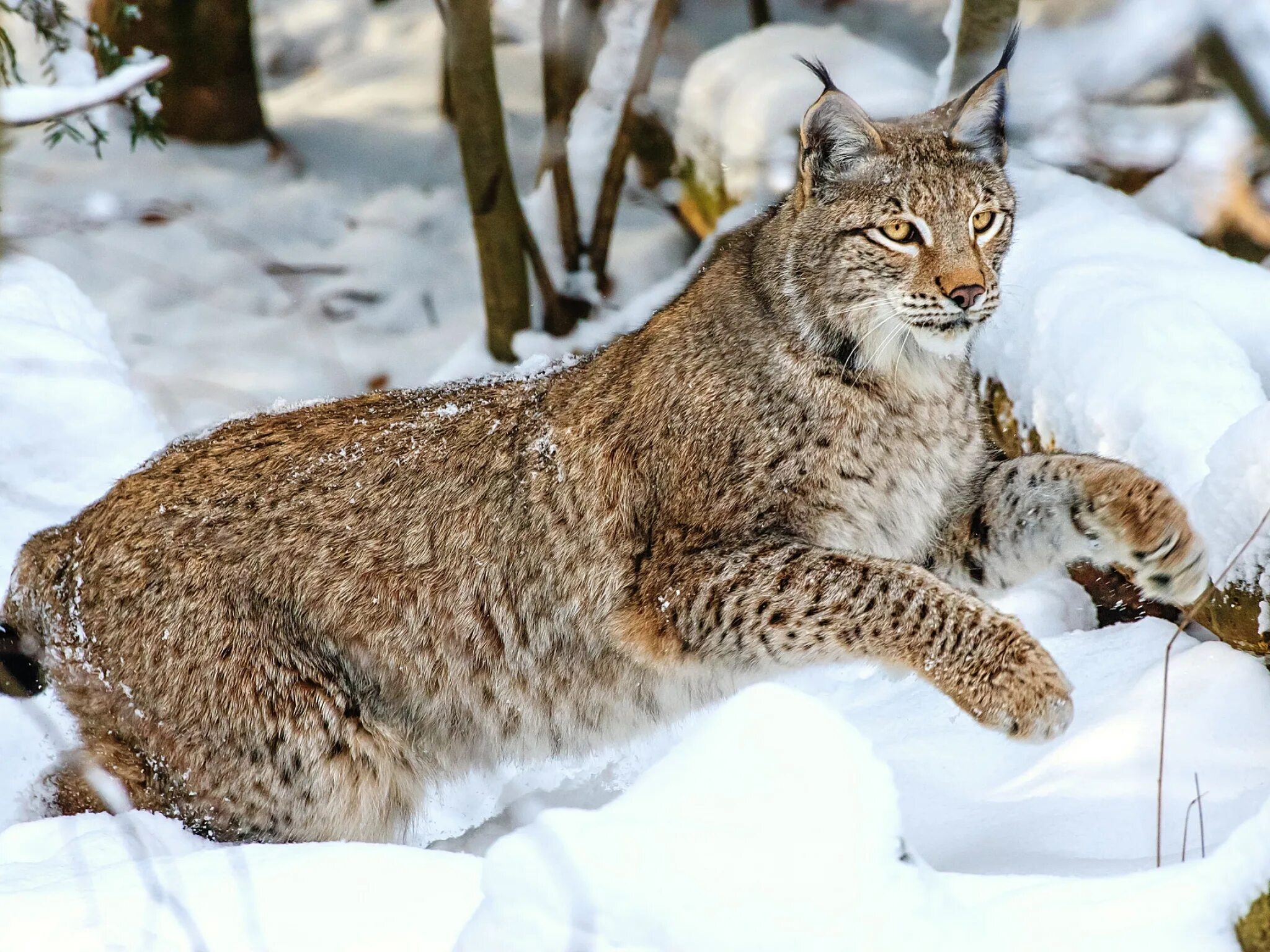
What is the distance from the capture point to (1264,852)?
1.90 metres

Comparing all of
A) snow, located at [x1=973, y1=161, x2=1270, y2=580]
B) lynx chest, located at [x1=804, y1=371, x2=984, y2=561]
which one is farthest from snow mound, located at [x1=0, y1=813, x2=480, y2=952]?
snow, located at [x1=973, y1=161, x2=1270, y2=580]

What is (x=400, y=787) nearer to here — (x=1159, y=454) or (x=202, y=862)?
(x=202, y=862)

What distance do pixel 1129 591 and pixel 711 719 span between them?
236 cm

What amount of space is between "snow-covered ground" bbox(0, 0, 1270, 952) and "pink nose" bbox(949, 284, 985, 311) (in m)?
0.66

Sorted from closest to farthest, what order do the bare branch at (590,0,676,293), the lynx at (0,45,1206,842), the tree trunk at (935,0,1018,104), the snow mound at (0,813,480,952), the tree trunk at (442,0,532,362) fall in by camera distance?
the snow mound at (0,813,480,952), the lynx at (0,45,1206,842), the tree trunk at (935,0,1018,104), the tree trunk at (442,0,532,362), the bare branch at (590,0,676,293)

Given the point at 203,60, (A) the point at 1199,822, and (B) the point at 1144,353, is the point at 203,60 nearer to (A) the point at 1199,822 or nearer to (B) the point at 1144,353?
(B) the point at 1144,353

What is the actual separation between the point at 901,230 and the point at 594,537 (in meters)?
1.09

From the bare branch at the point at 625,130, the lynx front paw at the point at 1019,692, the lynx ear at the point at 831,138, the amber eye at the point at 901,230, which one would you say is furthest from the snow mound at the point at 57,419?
the lynx front paw at the point at 1019,692

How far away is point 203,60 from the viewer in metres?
8.83

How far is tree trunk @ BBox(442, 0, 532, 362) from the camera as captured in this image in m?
6.97

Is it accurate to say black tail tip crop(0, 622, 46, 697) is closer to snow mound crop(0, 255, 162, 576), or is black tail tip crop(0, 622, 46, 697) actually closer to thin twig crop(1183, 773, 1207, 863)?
snow mound crop(0, 255, 162, 576)

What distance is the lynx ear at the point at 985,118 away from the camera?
346cm

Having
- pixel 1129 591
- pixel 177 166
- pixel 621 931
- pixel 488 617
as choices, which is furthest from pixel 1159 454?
pixel 177 166

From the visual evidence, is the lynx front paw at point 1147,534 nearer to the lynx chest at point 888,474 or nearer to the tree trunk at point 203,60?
the lynx chest at point 888,474
